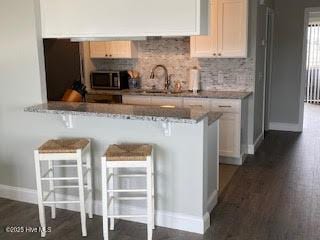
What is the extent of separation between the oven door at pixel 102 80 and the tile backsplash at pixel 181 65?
1.16ft

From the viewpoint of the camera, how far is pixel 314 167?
4.67 m

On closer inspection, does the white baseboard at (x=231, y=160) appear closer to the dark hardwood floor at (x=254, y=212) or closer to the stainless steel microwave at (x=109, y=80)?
the dark hardwood floor at (x=254, y=212)

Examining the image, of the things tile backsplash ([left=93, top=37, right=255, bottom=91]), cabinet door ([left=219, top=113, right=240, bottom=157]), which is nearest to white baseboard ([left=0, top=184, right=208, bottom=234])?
cabinet door ([left=219, top=113, right=240, bottom=157])

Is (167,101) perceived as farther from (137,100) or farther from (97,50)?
(97,50)

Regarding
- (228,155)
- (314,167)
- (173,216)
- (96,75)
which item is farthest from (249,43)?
(173,216)

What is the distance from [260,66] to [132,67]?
6.54 ft

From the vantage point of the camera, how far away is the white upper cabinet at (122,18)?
9.45 ft

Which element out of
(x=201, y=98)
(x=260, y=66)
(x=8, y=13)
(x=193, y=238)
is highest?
(x=8, y=13)

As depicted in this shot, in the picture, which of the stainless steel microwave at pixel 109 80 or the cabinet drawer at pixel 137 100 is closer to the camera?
the cabinet drawer at pixel 137 100

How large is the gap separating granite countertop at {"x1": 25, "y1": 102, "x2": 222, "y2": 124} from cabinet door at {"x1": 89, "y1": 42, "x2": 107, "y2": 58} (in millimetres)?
2377

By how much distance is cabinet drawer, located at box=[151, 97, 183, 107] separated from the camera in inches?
192

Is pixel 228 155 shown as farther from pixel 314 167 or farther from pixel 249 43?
pixel 249 43

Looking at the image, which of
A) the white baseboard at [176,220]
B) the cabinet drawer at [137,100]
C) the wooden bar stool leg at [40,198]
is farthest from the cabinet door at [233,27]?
the wooden bar stool leg at [40,198]

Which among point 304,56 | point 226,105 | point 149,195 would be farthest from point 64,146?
point 304,56
